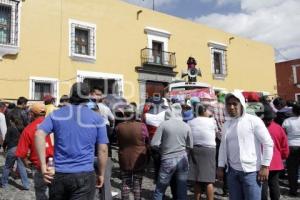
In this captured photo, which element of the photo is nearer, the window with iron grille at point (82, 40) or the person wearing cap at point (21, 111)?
the person wearing cap at point (21, 111)

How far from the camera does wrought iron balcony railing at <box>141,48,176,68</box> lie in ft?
61.5

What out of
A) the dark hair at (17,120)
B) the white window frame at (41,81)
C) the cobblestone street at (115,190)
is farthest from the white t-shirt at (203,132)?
the white window frame at (41,81)

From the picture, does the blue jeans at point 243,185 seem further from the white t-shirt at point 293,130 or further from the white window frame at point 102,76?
the white window frame at point 102,76

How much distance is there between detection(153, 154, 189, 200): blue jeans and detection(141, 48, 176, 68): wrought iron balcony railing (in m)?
13.1

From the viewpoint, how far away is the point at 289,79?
3366 cm

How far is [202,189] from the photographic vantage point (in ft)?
21.1

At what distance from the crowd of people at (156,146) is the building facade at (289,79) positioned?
85.7 ft

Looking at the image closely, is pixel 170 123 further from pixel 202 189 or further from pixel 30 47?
pixel 30 47

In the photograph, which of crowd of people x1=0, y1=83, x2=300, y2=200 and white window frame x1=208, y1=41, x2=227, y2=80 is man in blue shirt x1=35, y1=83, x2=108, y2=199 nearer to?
crowd of people x1=0, y1=83, x2=300, y2=200

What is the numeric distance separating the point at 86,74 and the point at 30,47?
2.53m

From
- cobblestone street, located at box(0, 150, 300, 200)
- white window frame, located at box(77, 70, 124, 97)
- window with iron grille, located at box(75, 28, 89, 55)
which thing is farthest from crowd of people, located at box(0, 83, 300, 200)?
window with iron grille, located at box(75, 28, 89, 55)

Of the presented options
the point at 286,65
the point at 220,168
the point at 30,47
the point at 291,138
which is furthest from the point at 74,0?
the point at 286,65

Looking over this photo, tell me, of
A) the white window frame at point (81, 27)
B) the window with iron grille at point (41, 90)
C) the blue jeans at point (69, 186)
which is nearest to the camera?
the blue jeans at point (69, 186)

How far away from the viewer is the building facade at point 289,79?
1298 inches
